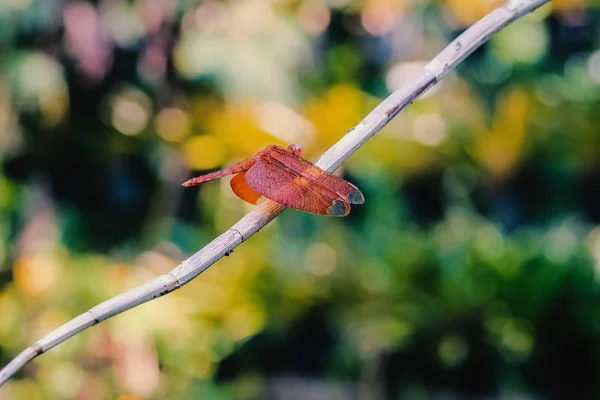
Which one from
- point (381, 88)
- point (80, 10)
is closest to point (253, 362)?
point (381, 88)

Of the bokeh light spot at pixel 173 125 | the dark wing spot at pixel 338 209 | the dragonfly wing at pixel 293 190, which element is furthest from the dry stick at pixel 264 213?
the bokeh light spot at pixel 173 125

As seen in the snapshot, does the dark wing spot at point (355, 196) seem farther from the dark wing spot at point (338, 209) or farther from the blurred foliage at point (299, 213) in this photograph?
the blurred foliage at point (299, 213)

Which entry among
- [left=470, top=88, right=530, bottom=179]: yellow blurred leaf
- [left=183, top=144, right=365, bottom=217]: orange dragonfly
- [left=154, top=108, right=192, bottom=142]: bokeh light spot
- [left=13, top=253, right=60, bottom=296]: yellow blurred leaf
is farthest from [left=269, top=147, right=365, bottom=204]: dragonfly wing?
[left=154, top=108, right=192, bottom=142]: bokeh light spot

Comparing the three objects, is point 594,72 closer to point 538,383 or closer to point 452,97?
point 452,97

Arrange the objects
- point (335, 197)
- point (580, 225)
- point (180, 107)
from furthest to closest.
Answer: point (180, 107) → point (580, 225) → point (335, 197)

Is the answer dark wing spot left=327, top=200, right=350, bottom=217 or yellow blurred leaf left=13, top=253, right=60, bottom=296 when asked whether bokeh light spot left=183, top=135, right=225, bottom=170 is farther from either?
dark wing spot left=327, top=200, right=350, bottom=217

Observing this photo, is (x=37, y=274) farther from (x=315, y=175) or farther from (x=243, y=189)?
(x=315, y=175)

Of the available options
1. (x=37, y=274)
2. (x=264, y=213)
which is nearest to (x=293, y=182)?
(x=264, y=213)
